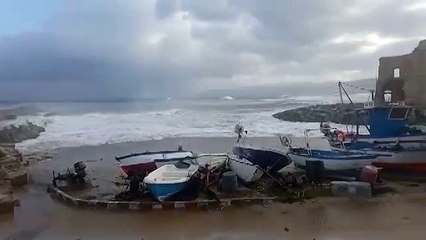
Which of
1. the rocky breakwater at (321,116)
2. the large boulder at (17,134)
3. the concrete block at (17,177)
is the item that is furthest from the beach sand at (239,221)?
the rocky breakwater at (321,116)

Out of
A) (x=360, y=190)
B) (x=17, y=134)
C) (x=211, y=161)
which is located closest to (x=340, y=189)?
(x=360, y=190)

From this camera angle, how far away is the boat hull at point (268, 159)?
14.4 metres

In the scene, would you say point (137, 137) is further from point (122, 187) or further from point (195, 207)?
point (195, 207)

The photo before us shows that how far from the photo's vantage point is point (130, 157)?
15242 millimetres

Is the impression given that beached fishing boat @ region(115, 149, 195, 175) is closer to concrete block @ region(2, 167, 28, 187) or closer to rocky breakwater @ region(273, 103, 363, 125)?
concrete block @ region(2, 167, 28, 187)

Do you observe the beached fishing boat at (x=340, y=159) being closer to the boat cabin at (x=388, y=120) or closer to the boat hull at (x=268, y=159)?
the boat hull at (x=268, y=159)

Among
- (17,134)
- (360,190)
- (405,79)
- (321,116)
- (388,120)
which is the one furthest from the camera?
(321,116)

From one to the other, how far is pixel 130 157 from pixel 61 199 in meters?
3.28

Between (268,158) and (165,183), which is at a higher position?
(268,158)

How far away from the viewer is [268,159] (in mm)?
14516

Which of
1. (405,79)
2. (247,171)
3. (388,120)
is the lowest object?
(247,171)

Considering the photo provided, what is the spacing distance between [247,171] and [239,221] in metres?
3.33

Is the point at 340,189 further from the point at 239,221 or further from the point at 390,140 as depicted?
the point at 390,140

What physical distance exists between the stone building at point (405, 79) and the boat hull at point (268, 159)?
25376 millimetres
